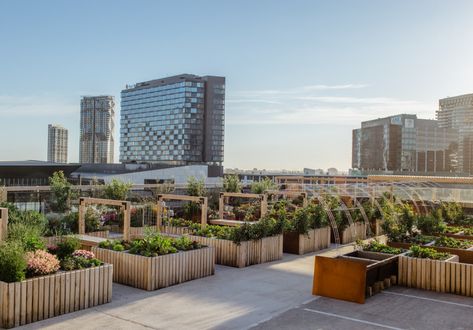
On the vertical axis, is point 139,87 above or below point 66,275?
above

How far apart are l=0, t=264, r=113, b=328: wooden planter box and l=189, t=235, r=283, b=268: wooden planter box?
4.20 metres

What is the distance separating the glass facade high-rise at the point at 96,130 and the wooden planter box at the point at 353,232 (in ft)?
530

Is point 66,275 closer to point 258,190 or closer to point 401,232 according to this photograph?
point 401,232

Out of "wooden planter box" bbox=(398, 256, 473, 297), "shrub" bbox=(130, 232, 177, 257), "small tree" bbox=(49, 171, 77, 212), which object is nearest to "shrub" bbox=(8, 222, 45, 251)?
"shrub" bbox=(130, 232, 177, 257)

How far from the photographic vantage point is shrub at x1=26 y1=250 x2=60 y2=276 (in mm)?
7953

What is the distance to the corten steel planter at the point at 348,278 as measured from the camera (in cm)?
943

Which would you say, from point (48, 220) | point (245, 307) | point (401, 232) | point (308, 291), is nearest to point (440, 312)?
point (308, 291)

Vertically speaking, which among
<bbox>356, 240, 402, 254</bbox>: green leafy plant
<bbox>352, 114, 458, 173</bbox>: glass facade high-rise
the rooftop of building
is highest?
the rooftop of building

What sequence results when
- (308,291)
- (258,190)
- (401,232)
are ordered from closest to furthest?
(308,291) < (401,232) < (258,190)

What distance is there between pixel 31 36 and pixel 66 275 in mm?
15769

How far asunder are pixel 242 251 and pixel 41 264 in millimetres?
5628

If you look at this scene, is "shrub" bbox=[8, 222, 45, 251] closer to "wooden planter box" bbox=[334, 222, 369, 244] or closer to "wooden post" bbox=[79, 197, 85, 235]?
"wooden post" bbox=[79, 197, 85, 235]

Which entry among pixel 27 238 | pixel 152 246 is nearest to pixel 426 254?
pixel 152 246

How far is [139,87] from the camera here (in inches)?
5758
